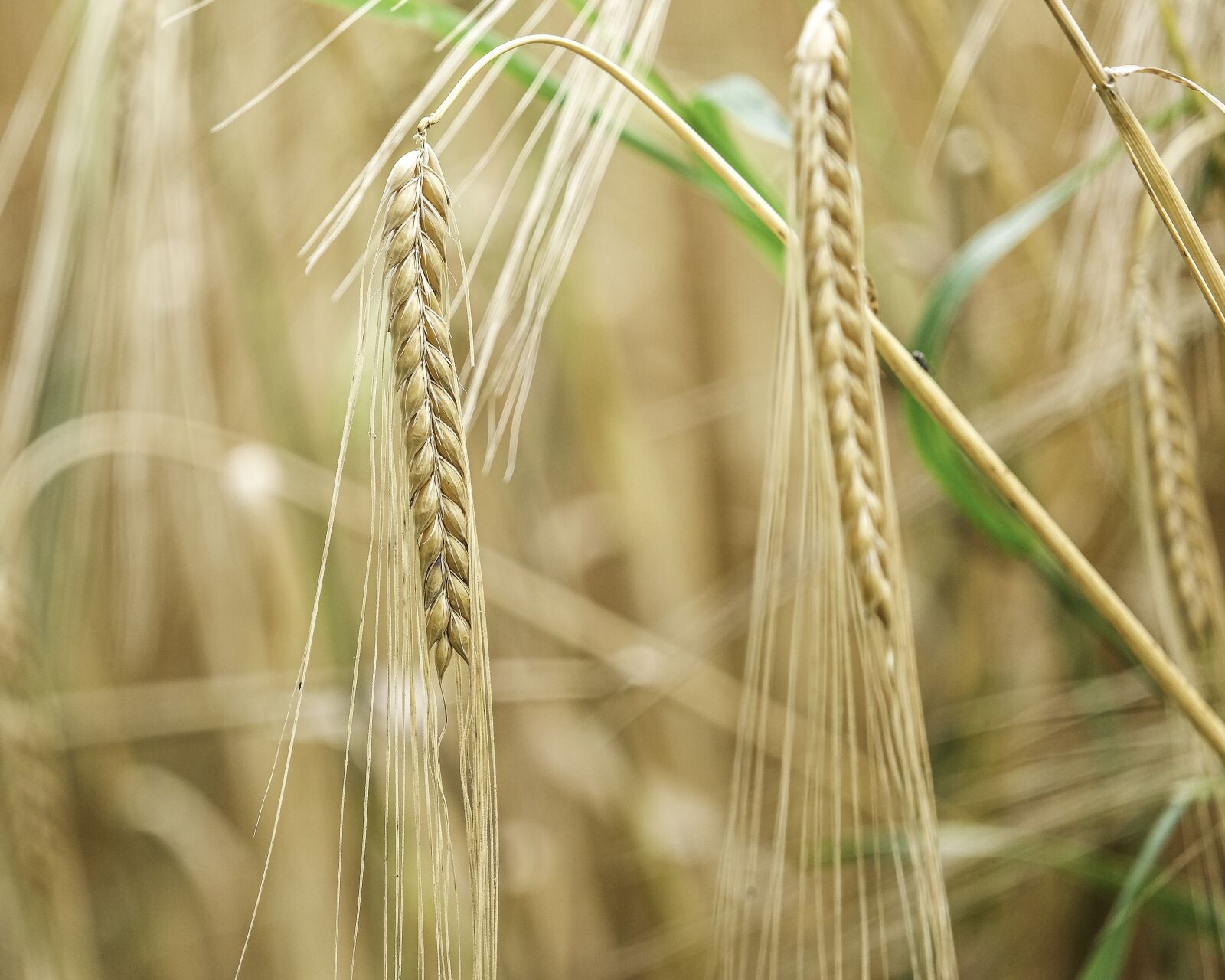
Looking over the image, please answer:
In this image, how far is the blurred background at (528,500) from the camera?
1.82 feet

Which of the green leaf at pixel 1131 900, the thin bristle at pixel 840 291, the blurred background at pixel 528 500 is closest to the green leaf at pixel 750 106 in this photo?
the blurred background at pixel 528 500

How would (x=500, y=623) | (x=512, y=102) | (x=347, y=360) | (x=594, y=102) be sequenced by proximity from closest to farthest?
1. (x=594, y=102)
2. (x=347, y=360)
3. (x=512, y=102)
4. (x=500, y=623)

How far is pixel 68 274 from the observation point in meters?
0.59

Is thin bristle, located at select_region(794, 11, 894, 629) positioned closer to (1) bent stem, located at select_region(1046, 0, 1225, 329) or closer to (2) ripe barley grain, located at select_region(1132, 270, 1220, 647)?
(1) bent stem, located at select_region(1046, 0, 1225, 329)

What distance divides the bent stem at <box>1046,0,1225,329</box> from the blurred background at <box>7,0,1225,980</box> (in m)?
0.09

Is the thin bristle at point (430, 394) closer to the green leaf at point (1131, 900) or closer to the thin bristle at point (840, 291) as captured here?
the thin bristle at point (840, 291)

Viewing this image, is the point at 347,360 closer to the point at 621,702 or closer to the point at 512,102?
the point at 512,102

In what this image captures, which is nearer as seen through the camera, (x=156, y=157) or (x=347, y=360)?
(x=156, y=157)

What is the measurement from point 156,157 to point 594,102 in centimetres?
32

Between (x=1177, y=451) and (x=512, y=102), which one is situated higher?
(x=512, y=102)

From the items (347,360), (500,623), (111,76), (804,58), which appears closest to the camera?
(804,58)

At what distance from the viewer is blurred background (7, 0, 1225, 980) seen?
21.8 inches

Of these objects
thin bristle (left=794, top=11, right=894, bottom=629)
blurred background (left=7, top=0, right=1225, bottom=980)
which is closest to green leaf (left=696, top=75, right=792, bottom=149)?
blurred background (left=7, top=0, right=1225, bottom=980)

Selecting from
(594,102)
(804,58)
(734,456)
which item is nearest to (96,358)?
(594,102)
